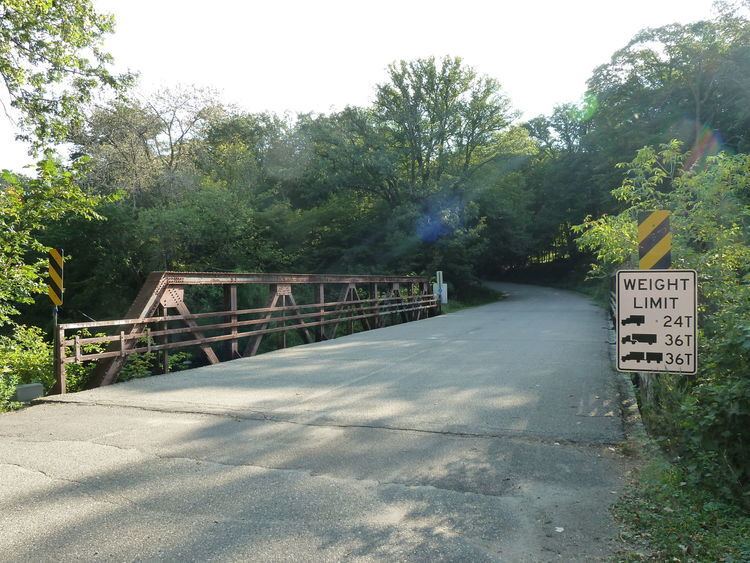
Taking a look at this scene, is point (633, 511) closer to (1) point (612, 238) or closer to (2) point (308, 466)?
(2) point (308, 466)

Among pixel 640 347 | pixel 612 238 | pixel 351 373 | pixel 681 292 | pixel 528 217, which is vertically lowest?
pixel 351 373

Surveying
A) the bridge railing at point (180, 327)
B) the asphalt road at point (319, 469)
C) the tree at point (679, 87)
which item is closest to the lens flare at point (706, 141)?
the tree at point (679, 87)

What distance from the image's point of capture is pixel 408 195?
32969mm

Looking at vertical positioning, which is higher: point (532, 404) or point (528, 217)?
point (528, 217)

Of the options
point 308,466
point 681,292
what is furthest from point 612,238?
point 308,466

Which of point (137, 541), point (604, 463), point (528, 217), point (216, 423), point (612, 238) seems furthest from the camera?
point (528, 217)

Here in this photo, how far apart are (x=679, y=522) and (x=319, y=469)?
2.44m

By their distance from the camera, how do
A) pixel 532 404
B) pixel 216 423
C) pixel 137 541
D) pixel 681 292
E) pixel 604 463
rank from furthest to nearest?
pixel 532 404 → pixel 216 423 → pixel 604 463 → pixel 681 292 → pixel 137 541

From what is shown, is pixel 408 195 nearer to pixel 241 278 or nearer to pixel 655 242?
pixel 241 278

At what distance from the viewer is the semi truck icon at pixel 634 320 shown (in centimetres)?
433

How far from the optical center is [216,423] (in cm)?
582

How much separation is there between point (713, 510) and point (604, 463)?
1.18 metres

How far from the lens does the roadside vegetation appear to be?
162 inches

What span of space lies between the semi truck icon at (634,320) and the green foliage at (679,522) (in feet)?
3.50
